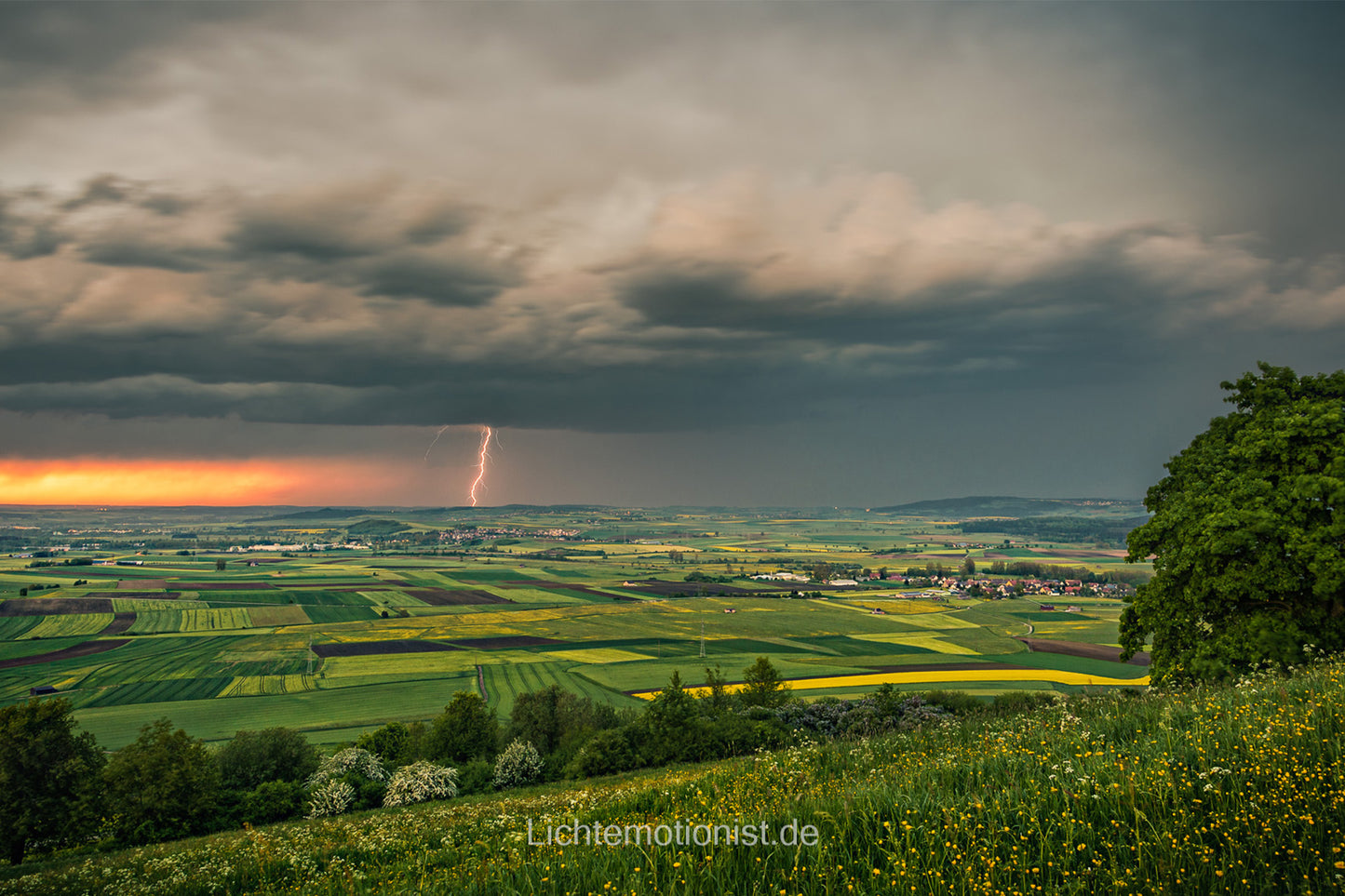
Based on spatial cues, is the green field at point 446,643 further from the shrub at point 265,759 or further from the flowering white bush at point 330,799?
the flowering white bush at point 330,799

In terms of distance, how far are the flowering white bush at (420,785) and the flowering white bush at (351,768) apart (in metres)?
5.13

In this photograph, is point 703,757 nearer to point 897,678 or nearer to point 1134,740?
point 1134,740

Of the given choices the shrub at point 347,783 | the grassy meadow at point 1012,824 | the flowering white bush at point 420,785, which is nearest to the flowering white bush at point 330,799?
the shrub at point 347,783

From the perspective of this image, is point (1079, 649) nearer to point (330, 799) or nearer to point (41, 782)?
point (330, 799)

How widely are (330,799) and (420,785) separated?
5694 millimetres

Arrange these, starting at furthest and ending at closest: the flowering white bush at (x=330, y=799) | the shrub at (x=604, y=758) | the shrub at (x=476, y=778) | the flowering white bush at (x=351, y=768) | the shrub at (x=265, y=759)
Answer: the shrub at (x=265, y=759)
the flowering white bush at (x=351, y=768)
the shrub at (x=476, y=778)
the shrub at (x=604, y=758)
the flowering white bush at (x=330, y=799)

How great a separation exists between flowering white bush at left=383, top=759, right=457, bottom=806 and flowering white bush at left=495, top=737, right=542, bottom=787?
3.43 m

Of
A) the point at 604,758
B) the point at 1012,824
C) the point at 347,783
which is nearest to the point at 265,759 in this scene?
the point at 347,783

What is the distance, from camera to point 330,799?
39.0 meters

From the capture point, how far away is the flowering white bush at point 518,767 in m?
43.4

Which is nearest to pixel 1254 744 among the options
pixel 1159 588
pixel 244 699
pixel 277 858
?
pixel 277 858

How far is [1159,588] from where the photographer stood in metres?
25.6

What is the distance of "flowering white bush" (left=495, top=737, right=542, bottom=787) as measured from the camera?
43375mm

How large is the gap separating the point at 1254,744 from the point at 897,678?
74.6m
